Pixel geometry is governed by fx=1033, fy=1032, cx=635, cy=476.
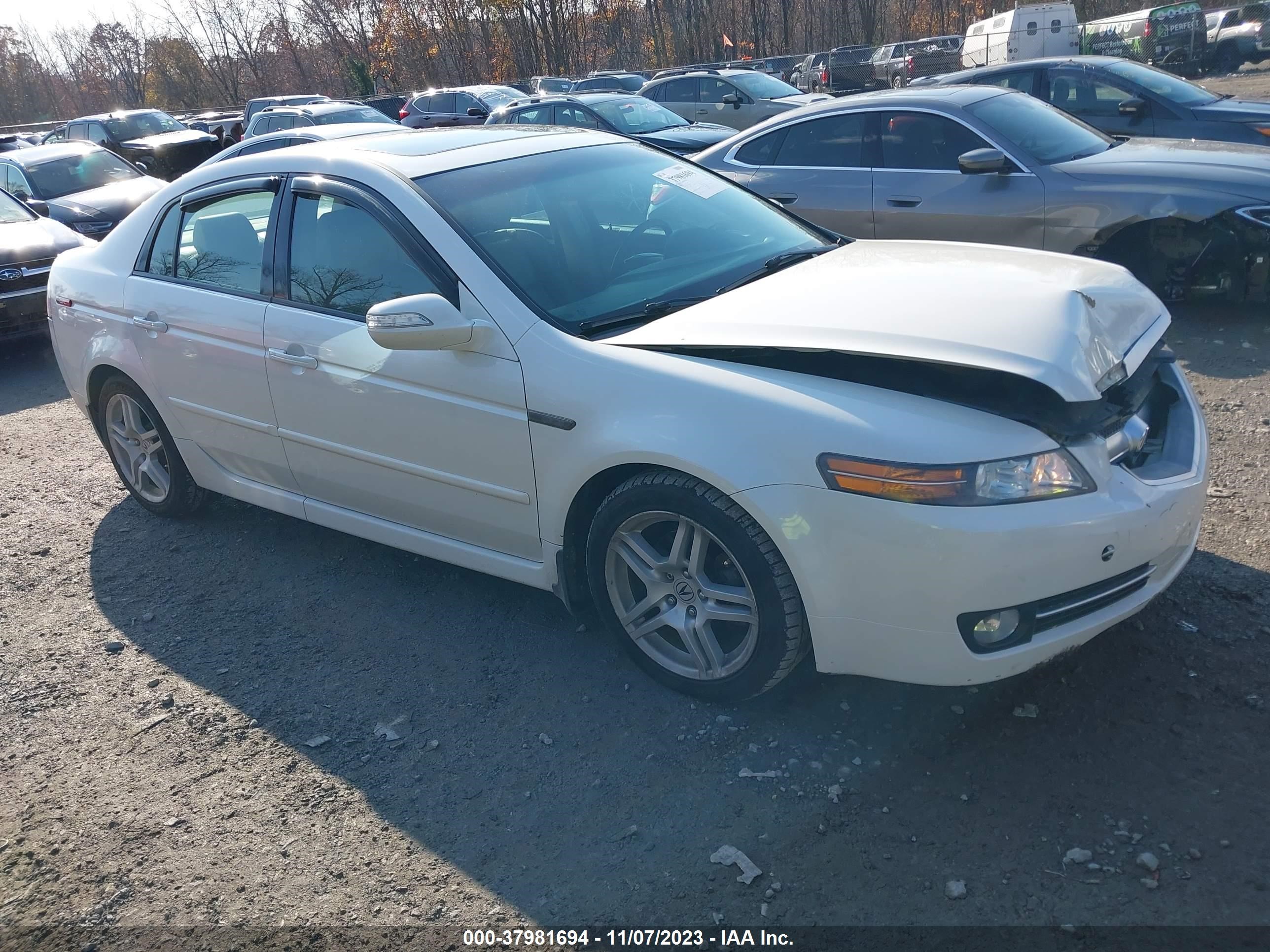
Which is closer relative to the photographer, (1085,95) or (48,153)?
(1085,95)

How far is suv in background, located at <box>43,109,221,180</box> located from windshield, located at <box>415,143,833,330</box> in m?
17.8

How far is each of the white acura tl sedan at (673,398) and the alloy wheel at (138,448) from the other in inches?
10.2

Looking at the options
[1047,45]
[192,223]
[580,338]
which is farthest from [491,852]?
[1047,45]

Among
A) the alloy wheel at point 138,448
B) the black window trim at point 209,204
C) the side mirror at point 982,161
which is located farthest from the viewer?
the side mirror at point 982,161

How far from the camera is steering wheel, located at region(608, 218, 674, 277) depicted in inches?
148

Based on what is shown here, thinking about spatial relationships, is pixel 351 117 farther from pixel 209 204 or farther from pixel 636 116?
pixel 209 204

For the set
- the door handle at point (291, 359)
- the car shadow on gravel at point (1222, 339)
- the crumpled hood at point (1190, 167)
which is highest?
the door handle at point (291, 359)

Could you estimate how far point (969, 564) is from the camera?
263cm

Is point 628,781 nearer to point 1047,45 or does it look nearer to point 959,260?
point 959,260

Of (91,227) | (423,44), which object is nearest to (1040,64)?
(91,227)

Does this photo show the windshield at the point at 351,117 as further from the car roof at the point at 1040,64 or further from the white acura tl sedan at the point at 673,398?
the white acura tl sedan at the point at 673,398

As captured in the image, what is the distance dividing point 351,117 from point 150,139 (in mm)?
5376

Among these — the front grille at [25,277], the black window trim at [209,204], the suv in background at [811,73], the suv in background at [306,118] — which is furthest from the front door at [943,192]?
the suv in background at [811,73]

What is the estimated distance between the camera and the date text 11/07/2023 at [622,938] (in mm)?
2436
